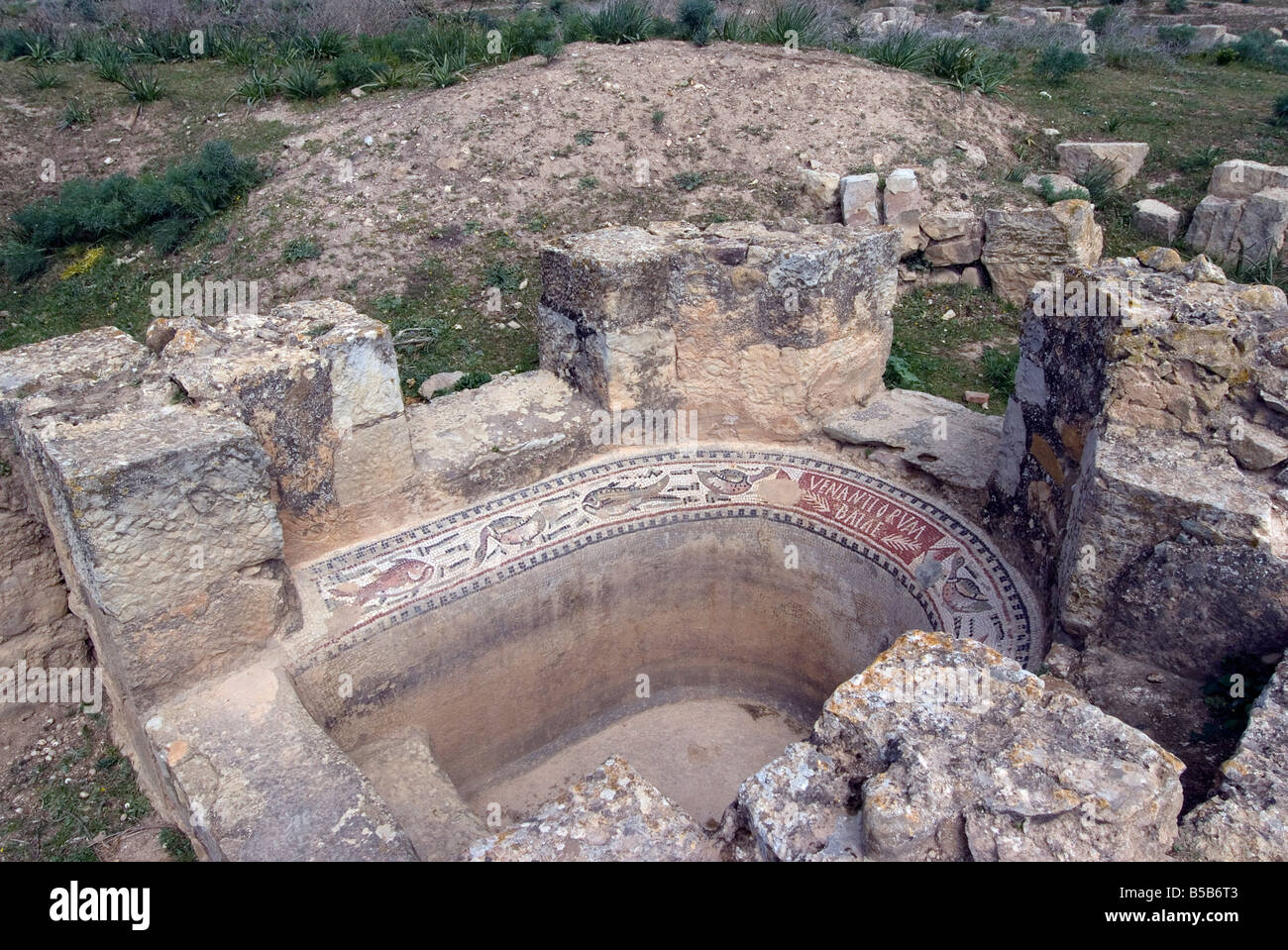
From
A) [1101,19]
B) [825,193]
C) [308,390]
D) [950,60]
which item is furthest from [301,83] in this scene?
[1101,19]

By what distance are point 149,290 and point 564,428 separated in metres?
5.45

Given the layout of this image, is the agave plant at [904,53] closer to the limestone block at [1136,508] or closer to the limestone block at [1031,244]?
the limestone block at [1031,244]

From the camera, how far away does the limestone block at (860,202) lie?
8.28 m

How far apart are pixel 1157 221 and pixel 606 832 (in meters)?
8.51

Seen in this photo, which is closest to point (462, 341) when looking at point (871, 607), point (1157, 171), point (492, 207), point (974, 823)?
point (492, 207)

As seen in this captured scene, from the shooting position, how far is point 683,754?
4898mm

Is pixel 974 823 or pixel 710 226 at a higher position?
pixel 710 226

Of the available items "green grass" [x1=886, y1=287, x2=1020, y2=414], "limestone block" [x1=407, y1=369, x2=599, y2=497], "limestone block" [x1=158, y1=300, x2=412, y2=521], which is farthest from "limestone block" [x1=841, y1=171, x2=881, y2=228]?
"limestone block" [x1=158, y1=300, x2=412, y2=521]

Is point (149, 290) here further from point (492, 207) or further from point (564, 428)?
point (564, 428)

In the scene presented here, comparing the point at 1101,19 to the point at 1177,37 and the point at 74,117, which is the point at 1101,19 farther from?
the point at 74,117

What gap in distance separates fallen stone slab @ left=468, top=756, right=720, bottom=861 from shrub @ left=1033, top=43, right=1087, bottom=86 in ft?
37.5

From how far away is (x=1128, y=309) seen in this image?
3.67 meters

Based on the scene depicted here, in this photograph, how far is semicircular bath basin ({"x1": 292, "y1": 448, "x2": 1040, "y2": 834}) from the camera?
4.06 metres

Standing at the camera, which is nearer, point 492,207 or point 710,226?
point 710,226
